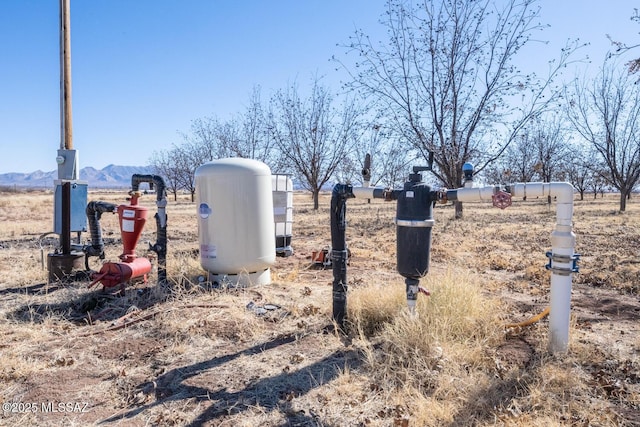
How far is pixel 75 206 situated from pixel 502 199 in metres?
5.69

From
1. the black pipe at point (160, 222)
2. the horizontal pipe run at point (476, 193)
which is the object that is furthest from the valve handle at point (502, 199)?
the black pipe at point (160, 222)

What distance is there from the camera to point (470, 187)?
3.18 m

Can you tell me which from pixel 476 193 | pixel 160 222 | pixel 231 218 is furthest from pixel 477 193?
pixel 160 222

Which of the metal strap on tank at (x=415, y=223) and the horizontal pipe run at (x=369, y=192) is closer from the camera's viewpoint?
the metal strap on tank at (x=415, y=223)

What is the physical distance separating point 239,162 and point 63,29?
3234 mm

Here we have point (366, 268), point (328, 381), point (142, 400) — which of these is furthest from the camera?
point (366, 268)

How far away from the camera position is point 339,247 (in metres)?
3.68

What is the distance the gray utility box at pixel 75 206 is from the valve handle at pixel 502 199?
546cm

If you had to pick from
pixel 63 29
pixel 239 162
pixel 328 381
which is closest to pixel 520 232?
pixel 239 162

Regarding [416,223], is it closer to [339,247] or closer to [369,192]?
[369,192]

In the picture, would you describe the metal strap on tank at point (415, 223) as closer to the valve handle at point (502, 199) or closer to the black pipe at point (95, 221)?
the valve handle at point (502, 199)

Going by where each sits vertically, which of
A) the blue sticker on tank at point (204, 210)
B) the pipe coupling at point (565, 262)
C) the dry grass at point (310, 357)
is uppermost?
the blue sticker on tank at point (204, 210)

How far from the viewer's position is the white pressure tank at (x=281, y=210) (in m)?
7.24

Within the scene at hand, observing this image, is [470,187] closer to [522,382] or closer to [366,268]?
[522,382]
